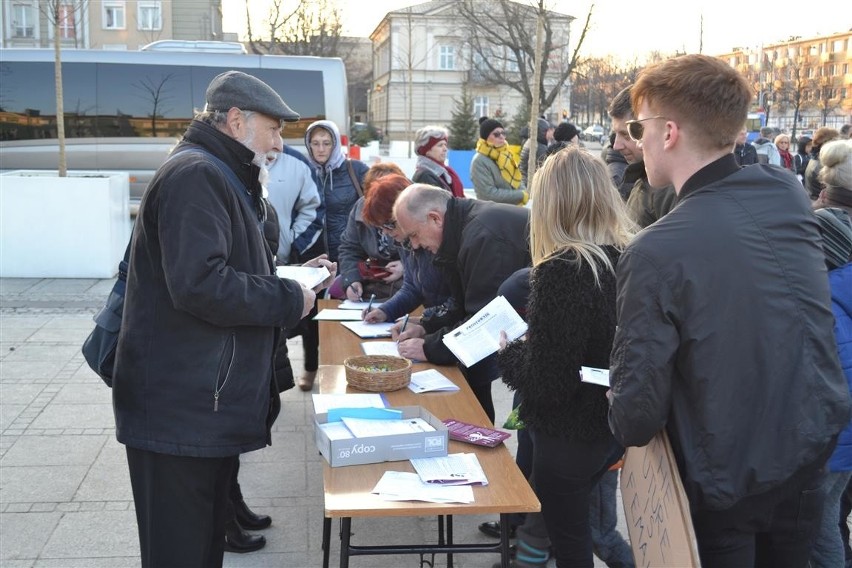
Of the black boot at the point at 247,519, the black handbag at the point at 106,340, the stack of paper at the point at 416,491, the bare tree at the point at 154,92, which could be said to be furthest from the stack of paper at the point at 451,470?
the bare tree at the point at 154,92

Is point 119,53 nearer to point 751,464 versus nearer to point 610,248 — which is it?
point 610,248

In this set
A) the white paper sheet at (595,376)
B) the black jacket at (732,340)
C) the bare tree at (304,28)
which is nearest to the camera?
the black jacket at (732,340)

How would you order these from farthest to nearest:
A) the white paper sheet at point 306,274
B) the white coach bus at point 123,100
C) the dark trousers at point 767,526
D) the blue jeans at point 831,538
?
the white coach bus at point 123,100 → the white paper sheet at point 306,274 → the blue jeans at point 831,538 → the dark trousers at point 767,526

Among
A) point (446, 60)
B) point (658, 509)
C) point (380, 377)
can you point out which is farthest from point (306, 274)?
point (446, 60)

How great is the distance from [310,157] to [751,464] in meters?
4.76

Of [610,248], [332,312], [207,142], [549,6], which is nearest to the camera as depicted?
[207,142]

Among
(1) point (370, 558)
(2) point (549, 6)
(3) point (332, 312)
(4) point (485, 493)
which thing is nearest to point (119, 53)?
(2) point (549, 6)

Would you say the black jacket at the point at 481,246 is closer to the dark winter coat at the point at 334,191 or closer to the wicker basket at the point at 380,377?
the wicker basket at the point at 380,377

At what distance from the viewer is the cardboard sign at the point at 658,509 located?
1868 mm

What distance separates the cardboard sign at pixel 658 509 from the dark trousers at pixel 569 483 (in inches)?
16.8

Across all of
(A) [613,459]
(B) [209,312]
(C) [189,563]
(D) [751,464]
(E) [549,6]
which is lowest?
(C) [189,563]

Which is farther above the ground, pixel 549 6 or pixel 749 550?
pixel 549 6

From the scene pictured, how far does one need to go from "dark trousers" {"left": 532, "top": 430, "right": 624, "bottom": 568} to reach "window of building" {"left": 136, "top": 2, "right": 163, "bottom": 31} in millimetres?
37757

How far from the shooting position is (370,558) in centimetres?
366
